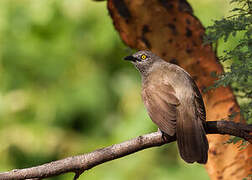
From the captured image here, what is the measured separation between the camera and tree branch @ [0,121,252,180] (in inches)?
116

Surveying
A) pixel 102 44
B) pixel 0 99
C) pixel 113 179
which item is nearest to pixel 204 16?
pixel 102 44

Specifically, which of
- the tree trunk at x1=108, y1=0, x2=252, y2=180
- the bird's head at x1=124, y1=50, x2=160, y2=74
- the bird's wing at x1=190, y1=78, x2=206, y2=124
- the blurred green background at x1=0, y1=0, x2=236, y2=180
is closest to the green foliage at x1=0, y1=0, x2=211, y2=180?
the blurred green background at x1=0, y1=0, x2=236, y2=180

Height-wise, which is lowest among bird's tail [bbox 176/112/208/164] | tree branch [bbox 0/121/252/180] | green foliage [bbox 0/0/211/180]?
green foliage [bbox 0/0/211/180]

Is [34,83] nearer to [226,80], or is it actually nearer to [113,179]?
[113,179]

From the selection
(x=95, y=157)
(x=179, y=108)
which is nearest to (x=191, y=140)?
(x=179, y=108)

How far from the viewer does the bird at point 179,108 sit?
11.2 ft

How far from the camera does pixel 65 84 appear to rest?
302 inches

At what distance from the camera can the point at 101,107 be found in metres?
7.64

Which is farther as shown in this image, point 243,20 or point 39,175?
point 243,20

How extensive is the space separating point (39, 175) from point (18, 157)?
14.1ft

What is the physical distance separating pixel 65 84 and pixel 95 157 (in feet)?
15.5

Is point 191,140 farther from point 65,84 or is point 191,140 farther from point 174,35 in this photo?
point 65,84

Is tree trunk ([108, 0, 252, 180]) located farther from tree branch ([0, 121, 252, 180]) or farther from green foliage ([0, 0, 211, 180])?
green foliage ([0, 0, 211, 180])

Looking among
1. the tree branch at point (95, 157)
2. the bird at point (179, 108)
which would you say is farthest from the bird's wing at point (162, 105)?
the tree branch at point (95, 157)
